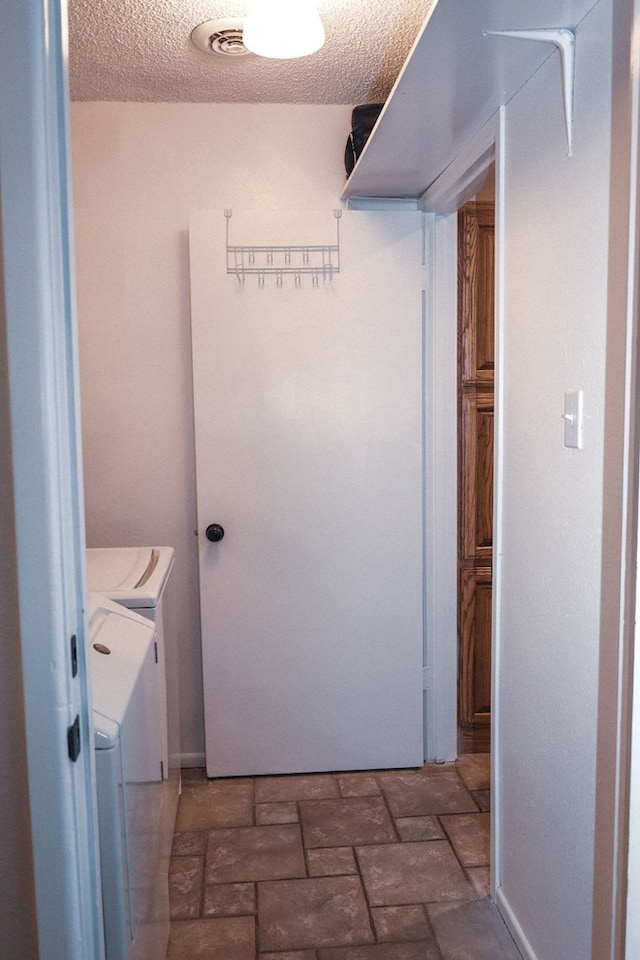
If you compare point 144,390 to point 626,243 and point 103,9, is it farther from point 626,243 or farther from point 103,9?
point 626,243

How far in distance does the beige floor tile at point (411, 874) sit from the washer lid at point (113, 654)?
1050 millimetres

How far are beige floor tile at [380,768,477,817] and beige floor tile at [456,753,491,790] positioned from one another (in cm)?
3

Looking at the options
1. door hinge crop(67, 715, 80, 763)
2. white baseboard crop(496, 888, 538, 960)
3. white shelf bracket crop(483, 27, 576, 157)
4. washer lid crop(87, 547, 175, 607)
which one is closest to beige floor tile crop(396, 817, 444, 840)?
white baseboard crop(496, 888, 538, 960)

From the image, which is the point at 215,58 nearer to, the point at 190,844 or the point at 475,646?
the point at 475,646

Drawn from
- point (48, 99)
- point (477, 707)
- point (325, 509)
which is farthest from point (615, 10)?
point (477, 707)

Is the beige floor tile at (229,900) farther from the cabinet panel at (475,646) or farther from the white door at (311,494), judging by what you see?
the cabinet panel at (475,646)

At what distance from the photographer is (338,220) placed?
9.36ft

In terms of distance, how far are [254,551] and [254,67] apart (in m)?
1.60

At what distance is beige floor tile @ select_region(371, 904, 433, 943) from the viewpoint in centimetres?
209

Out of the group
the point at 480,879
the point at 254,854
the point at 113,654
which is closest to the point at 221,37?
the point at 113,654

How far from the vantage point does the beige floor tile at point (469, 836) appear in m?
2.45

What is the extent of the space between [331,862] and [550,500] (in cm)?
136

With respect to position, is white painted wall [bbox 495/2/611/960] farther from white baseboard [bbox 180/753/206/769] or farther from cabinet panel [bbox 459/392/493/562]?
white baseboard [bbox 180/753/206/769]

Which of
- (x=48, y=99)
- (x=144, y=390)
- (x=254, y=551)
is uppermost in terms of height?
(x=48, y=99)
